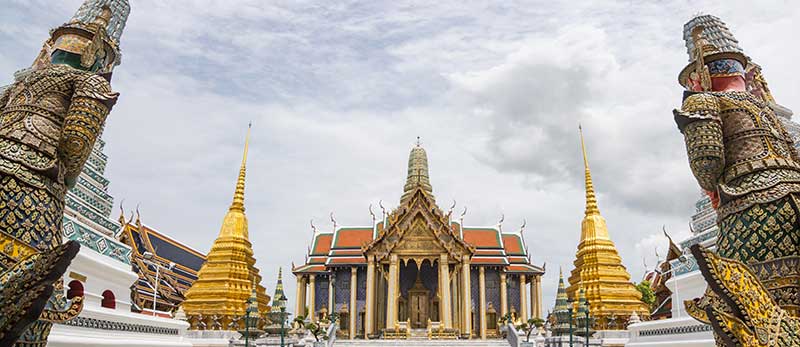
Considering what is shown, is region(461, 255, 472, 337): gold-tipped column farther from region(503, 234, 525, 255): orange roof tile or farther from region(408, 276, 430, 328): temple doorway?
region(503, 234, 525, 255): orange roof tile

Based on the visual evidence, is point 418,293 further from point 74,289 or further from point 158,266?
point 74,289

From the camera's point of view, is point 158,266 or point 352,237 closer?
point 158,266

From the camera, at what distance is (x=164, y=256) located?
2681cm

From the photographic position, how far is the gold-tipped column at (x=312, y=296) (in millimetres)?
29323

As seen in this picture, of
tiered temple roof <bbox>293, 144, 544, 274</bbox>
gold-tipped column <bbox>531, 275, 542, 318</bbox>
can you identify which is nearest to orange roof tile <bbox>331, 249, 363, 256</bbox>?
tiered temple roof <bbox>293, 144, 544, 274</bbox>

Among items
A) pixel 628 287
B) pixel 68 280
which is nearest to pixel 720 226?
pixel 68 280

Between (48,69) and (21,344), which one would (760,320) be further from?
(48,69)

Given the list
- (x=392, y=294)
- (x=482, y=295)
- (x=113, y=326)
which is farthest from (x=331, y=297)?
(x=113, y=326)

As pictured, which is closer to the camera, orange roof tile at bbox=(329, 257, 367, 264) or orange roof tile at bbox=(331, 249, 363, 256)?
orange roof tile at bbox=(329, 257, 367, 264)

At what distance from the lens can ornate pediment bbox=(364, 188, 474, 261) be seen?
86.6 feet

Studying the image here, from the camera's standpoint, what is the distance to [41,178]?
11.9 ft

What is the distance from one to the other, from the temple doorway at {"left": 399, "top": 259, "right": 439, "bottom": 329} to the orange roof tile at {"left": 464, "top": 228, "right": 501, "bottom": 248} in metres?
3.54

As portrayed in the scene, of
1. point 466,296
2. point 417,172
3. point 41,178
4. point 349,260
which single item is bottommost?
point 466,296

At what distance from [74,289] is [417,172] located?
2360cm
